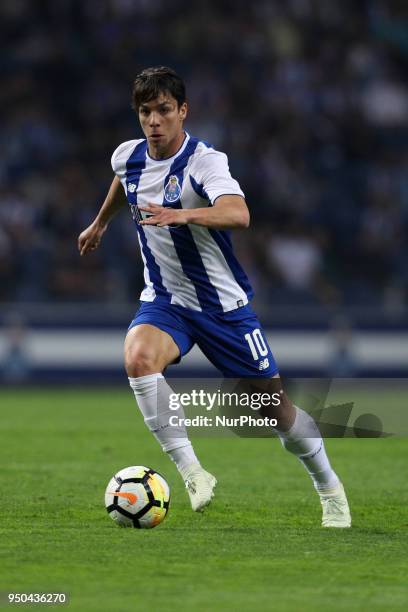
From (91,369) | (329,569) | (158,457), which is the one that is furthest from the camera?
(91,369)

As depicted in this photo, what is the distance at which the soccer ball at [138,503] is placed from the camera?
240 inches

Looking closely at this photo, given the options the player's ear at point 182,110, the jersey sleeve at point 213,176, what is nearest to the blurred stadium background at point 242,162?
the player's ear at point 182,110

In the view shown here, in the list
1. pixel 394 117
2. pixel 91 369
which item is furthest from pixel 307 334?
pixel 394 117

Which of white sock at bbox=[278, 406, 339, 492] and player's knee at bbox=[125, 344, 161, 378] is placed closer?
player's knee at bbox=[125, 344, 161, 378]

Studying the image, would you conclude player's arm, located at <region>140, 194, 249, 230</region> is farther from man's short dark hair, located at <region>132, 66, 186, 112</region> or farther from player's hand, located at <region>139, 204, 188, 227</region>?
man's short dark hair, located at <region>132, 66, 186, 112</region>

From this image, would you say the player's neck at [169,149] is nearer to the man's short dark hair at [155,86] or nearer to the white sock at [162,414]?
the man's short dark hair at [155,86]

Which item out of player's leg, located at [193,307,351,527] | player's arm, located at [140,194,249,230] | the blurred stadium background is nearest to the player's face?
player's arm, located at [140,194,249,230]

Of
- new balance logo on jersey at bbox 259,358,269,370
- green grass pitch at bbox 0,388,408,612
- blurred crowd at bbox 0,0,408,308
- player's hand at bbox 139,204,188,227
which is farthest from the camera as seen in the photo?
blurred crowd at bbox 0,0,408,308

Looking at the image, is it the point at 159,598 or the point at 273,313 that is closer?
the point at 159,598

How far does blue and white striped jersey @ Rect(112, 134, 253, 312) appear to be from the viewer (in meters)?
6.38

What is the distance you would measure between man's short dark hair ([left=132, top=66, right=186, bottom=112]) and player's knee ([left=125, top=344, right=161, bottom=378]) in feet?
3.95

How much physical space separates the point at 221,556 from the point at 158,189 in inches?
78.0

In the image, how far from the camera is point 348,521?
21.1ft

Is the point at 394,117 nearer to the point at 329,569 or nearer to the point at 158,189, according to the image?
the point at 158,189
